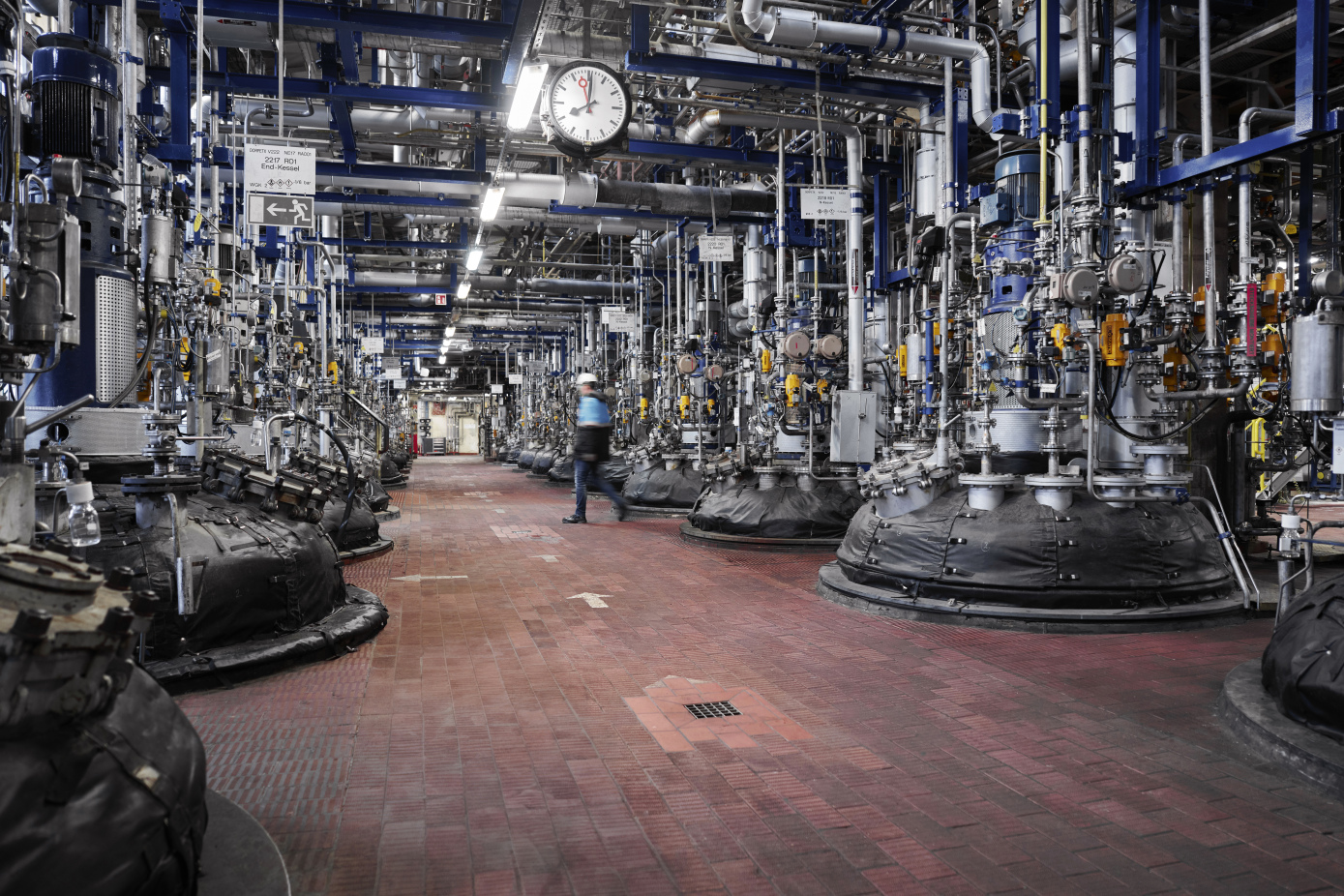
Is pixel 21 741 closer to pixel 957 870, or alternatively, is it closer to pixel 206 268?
pixel 957 870

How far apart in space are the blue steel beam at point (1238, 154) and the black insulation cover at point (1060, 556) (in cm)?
232

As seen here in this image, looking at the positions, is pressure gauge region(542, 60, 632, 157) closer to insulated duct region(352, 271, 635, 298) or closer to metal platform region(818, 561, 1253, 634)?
metal platform region(818, 561, 1253, 634)

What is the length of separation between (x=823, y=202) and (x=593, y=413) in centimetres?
393

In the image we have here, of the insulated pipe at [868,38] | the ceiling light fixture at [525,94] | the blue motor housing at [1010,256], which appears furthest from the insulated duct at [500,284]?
the blue motor housing at [1010,256]

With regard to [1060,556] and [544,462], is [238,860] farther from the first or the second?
[544,462]

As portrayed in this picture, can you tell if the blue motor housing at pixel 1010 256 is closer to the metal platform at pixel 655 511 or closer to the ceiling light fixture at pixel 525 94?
the ceiling light fixture at pixel 525 94

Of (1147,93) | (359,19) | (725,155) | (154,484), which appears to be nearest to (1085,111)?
(1147,93)

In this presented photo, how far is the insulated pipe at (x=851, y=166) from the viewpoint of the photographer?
32.2 ft

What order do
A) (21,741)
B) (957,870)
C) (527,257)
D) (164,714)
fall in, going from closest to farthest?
(21,741), (164,714), (957,870), (527,257)

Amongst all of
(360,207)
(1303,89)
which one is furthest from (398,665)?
(360,207)

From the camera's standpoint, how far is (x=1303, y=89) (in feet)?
17.7

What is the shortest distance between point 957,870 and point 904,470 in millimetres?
4405

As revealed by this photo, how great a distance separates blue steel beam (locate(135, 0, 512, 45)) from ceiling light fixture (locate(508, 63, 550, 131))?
41cm

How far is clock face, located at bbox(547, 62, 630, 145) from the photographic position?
7.98m
